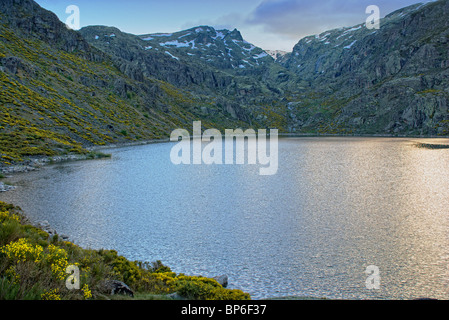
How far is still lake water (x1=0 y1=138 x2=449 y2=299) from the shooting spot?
17.1 meters

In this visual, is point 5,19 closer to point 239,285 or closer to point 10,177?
point 10,177

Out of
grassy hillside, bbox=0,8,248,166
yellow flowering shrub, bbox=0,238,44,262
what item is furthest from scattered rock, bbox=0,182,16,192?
yellow flowering shrub, bbox=0,238,44,262

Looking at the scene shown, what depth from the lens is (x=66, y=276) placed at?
1088cm

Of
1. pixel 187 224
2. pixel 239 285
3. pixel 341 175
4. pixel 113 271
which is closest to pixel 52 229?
pixel 187 224

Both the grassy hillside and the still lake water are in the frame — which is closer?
the still lake water

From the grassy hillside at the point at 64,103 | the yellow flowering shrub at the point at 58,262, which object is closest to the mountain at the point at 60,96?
the grassy hillside at the point at 64,103

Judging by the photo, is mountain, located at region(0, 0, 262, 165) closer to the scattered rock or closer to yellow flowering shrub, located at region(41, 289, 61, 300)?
the scattered rock

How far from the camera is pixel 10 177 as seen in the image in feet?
150

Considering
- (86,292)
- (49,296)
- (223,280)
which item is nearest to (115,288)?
(86,292)

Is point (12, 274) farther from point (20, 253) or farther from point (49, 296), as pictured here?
point (49, 296)

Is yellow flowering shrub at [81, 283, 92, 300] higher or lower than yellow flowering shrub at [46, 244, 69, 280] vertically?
lower

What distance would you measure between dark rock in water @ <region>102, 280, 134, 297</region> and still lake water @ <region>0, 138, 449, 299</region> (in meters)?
5.96

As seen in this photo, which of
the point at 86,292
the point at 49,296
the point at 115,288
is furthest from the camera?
the point at 115,288

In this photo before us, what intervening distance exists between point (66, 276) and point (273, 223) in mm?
18019
